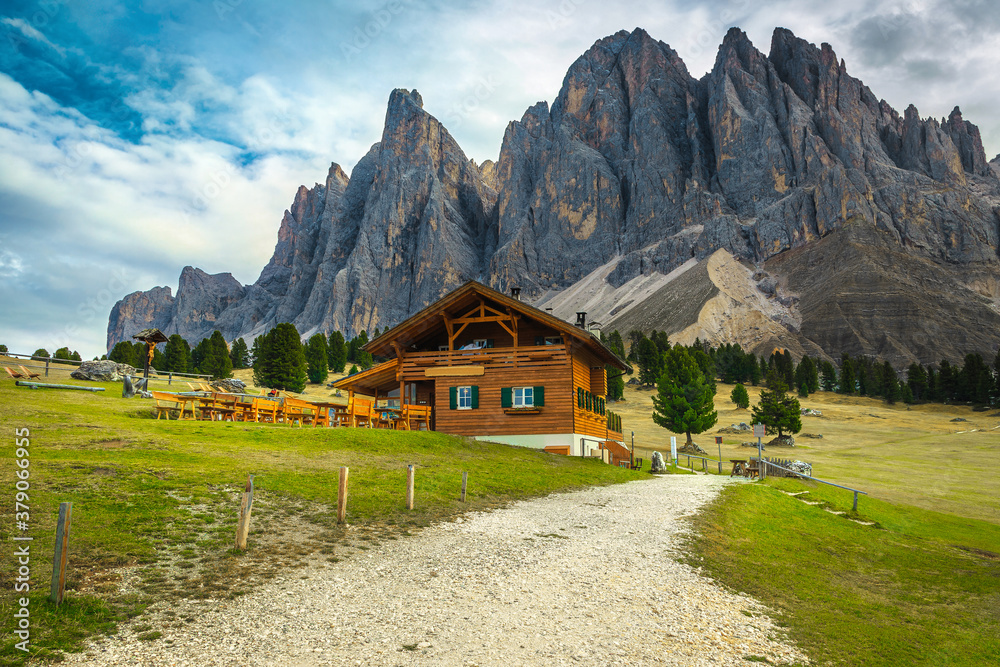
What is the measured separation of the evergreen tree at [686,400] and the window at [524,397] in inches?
956

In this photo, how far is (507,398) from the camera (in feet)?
96.8

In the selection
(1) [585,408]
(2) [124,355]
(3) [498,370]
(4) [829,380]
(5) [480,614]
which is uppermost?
(2) [124,355]

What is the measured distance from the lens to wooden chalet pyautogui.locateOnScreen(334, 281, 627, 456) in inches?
1139

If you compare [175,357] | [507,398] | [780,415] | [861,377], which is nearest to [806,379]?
[861,377]

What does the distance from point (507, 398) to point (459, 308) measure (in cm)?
541

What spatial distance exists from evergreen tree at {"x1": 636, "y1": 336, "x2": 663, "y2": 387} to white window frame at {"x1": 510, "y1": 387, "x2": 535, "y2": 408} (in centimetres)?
6034

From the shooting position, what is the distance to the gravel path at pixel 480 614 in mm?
6309

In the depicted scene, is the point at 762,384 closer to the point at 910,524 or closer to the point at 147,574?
the point at 910,524

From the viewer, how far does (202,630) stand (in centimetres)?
648

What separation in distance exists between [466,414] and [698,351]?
68.0m

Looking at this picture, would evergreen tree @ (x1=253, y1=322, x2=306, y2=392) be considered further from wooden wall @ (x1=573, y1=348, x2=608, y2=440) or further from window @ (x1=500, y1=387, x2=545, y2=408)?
window @ (x1=500, y1=387, x2=545, y2=408)

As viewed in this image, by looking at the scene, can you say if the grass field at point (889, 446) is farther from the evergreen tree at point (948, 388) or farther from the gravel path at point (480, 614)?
the gravel path at point (480, 614)

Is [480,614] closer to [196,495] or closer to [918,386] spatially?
[196,495]

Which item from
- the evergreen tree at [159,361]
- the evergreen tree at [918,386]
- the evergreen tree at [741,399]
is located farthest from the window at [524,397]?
the evergreen tree at [918,386]
